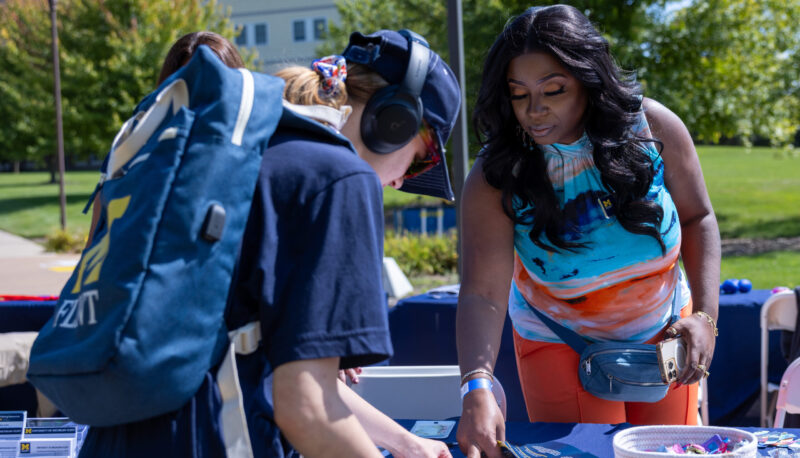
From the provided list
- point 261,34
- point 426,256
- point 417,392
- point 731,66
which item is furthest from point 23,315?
point 261,34

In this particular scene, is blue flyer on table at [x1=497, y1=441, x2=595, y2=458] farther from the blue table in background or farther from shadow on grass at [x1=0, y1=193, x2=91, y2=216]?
shadow on grass at [x1=0, y1=193, x2=91, y2=216]

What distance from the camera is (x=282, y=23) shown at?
4772 centimetres

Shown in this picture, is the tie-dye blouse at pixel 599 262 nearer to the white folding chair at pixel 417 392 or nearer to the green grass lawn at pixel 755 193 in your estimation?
the white folding chair at pixel 417 392

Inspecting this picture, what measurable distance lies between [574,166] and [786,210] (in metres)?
19.4

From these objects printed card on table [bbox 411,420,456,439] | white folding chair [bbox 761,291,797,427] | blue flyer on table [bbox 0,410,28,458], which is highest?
printed card on table [bbox 411,420,456,439]

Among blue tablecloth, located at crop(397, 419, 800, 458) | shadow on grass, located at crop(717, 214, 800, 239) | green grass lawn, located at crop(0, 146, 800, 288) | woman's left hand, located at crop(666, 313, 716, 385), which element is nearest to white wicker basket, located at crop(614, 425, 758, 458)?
blue tablecloth, located at crop(397, 419, 800, 458)

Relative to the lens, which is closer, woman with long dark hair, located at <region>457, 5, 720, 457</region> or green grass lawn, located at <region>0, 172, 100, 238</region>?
woman with long dark hair, located at <region>457, 5, 720, 457</region>

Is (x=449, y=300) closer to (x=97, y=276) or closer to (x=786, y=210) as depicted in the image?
(x=97, y=276)

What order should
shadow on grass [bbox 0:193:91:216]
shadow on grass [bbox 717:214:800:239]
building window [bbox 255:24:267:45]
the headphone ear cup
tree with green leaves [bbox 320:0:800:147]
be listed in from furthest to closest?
1. building window [bbox 255:24:267:45]
2. shadow on grass [bbox 0:193:91:216]
3. shadow on grass [bbox 717:214:800:239]
4. tree with green leaves [bbox 320:0:800:147]
5. the headphone ear cup

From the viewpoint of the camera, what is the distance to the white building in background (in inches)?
1834

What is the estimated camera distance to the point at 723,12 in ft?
47.9

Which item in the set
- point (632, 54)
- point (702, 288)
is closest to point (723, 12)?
point (632, 54)

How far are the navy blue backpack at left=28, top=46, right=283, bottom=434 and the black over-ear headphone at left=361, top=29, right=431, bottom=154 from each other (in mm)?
308

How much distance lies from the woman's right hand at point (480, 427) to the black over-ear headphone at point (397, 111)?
665mm
